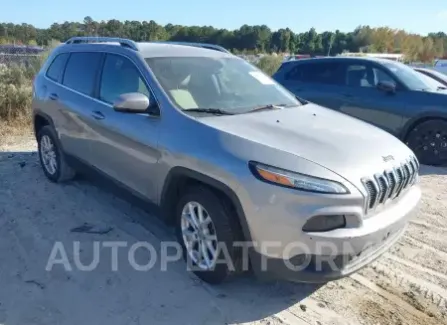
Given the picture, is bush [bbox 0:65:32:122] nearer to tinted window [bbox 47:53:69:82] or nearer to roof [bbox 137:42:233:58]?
tinted window [bbox 47:53:69:82]

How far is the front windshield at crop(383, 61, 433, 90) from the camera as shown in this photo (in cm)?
737

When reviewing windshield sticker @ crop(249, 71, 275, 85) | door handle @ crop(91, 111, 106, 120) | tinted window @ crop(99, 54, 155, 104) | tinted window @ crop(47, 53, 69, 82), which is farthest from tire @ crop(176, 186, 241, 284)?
tinted window @ crop(47, 53, 69, 82)

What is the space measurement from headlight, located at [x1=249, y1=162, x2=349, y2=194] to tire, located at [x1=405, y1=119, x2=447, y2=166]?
4915 mm

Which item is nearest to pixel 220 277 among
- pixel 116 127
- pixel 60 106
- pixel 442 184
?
pixel 116 127

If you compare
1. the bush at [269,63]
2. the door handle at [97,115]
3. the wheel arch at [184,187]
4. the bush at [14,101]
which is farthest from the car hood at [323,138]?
the bush at [269,63]

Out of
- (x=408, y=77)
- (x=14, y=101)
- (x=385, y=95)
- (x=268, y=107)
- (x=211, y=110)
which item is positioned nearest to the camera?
(x=211, y=110)

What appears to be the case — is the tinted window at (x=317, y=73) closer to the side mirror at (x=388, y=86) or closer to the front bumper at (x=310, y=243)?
the side mirror at (x=388, y=86)

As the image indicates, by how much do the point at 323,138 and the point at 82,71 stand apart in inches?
111

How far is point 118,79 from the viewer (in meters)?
4.23

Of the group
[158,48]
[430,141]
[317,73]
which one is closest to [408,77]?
[430,141]

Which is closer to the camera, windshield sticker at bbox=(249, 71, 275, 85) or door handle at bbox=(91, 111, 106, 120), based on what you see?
door handle at bbox=(91, 111, 106, 120)

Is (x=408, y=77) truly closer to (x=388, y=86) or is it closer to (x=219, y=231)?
(x=388, y=86)

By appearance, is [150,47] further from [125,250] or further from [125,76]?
[125,250]

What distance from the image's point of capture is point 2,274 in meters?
3.56
